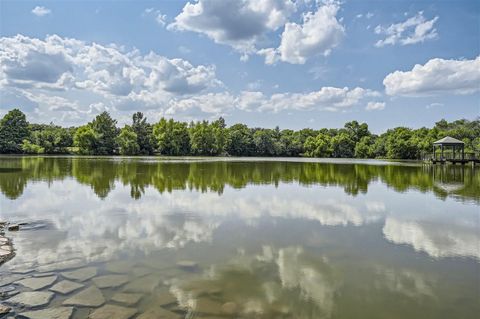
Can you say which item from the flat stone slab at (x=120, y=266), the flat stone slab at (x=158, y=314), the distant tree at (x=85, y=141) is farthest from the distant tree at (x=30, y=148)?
the flat stone slab at (x=158, y=314)

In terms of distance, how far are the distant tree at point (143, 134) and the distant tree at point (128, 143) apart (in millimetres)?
3815

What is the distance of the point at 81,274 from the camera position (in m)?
6.73

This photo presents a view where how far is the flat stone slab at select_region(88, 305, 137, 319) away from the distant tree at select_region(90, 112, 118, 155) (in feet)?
269

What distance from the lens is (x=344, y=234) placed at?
10.2 m

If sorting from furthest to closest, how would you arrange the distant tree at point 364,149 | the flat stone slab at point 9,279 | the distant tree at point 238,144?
1. the distant tree at point 238,144
2. the distant tree at point 364,149
3. the flat stone slab at point 9,279

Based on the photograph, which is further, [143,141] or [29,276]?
[143,141]

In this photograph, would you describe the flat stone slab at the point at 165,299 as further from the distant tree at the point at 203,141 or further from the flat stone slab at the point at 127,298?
the distant tree at the point at 203,141

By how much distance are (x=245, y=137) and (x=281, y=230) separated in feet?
301

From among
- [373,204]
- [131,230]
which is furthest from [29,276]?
[373,204]

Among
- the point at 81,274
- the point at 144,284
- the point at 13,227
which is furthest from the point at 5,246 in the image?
the point at 144,284

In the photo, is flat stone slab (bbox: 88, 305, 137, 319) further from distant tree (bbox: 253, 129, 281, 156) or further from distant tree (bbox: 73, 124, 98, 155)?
distant tree (bbox: 253, 129, 281, 156)

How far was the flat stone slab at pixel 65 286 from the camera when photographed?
5.96 meters

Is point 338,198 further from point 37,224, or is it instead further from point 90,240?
point 37,224

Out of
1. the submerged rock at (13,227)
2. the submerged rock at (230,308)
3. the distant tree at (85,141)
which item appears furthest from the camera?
the distant tree at (85,141)
